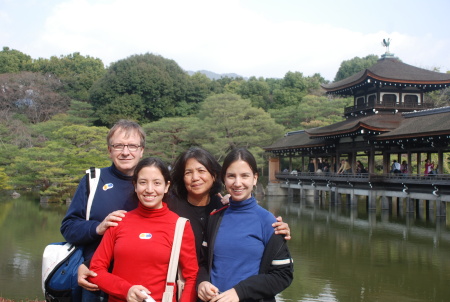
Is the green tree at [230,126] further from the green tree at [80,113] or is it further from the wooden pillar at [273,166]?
the green tree at [80,113]

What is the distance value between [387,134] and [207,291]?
44.7ft

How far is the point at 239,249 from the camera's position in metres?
2.04

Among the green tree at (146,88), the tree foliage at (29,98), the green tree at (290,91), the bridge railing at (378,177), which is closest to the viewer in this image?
the bridge railing at (378,177)

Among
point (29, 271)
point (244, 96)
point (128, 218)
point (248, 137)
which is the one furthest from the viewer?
point (244, 96)

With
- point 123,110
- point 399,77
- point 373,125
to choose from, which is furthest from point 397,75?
point 123,110

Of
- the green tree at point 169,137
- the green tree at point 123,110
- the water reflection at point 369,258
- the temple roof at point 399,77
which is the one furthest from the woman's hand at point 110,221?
the green tree at point 123,110

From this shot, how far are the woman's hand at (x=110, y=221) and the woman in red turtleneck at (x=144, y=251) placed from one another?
27 millimetres

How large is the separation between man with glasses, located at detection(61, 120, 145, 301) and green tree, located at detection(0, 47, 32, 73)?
1494 inches

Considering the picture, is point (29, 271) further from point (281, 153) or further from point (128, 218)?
point (281, 153)

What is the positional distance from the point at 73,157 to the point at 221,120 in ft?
25.4

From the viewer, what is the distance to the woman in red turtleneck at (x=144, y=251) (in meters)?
1.95

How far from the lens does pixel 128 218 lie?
2.04 meters

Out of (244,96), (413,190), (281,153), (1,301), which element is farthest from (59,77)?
(1,301)

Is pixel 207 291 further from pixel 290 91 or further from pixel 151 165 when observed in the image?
pixel 290 91
